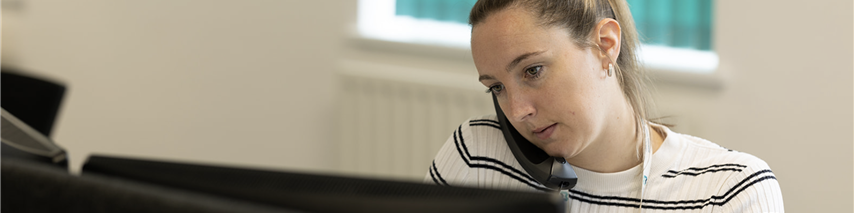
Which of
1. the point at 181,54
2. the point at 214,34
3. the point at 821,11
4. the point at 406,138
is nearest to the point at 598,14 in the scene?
the point at 821,11

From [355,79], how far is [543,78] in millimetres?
1638

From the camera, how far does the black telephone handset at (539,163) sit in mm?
1141

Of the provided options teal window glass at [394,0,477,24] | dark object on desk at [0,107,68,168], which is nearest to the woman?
dark object on desk at [0,107,68,168]

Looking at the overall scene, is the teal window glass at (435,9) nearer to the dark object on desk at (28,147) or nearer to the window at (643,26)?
the window at (643,26)

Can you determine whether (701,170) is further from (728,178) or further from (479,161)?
(479,161)

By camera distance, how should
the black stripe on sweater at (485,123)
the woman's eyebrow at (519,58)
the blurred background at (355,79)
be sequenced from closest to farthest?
the woman's eyebrow at (519,58) → the black stripe on sweater at (485,123) → the blurred background at (355,79)

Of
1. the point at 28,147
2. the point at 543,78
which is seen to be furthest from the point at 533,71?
the point at 28,147

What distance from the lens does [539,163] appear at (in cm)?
117

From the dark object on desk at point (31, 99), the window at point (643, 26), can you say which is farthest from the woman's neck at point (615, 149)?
the dark object on desk at point (31, 99)

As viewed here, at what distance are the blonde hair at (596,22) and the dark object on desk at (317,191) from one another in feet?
2.42

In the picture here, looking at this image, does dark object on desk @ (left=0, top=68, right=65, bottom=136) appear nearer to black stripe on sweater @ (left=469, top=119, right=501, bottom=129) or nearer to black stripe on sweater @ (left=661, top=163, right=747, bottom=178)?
black stripe on sweater @ (left=469, top=119, right=501, bottom=129)

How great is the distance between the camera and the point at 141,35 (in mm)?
3260

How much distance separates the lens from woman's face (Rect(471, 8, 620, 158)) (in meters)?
1.10

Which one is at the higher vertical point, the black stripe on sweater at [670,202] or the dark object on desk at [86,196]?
the dark object on desk at [86,196]
